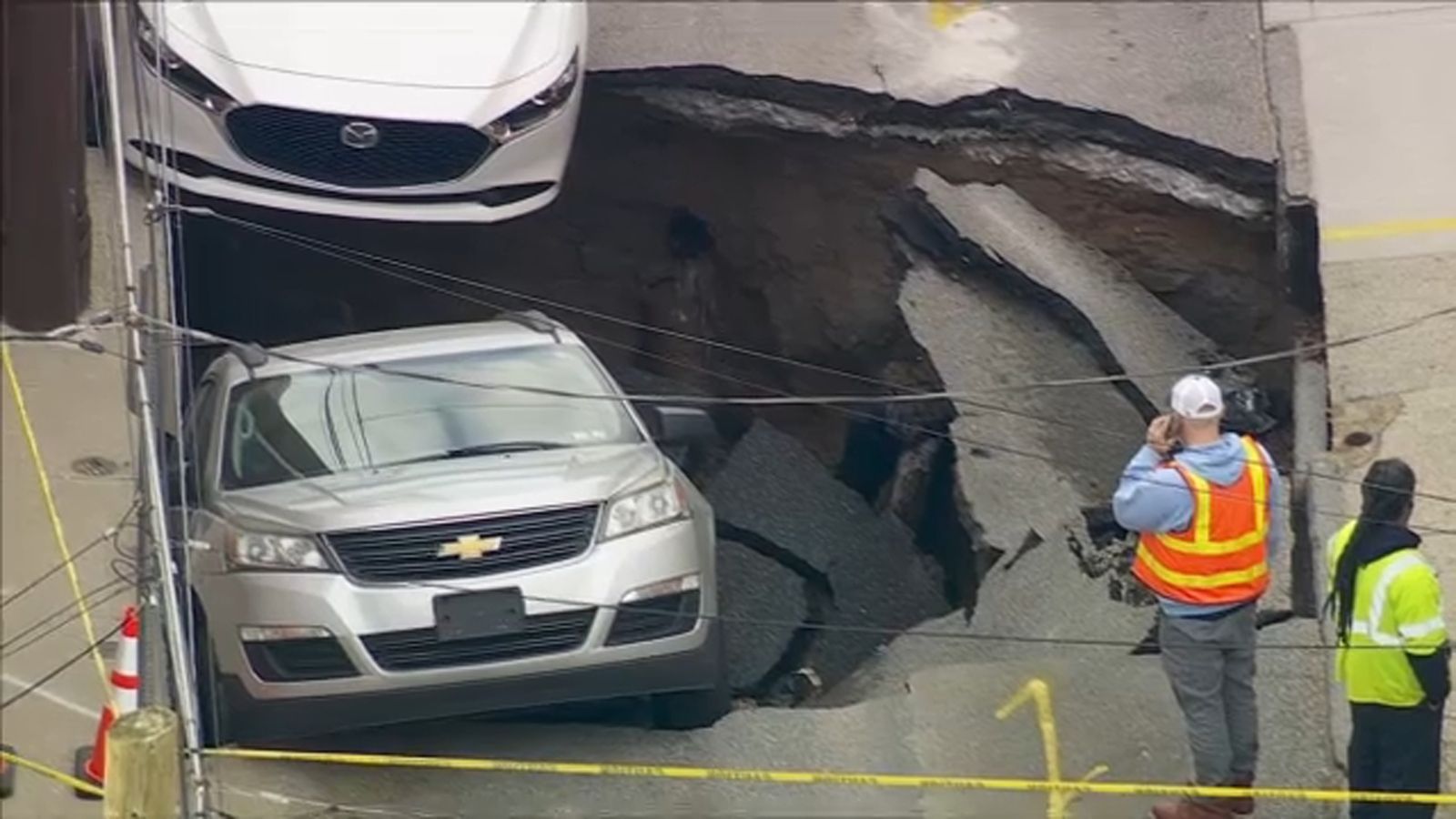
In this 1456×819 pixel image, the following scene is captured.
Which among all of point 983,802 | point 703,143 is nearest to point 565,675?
point 983,802

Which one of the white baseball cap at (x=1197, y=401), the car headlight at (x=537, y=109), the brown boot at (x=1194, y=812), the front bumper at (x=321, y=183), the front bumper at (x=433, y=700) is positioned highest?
the car headlight at (x=537, y=109)

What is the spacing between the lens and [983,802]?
313 inches

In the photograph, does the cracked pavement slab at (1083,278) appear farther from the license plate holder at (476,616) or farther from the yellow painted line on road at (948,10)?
the license plate holder at (476,616)

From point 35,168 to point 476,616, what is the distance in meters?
2.69

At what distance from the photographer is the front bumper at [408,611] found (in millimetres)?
8266

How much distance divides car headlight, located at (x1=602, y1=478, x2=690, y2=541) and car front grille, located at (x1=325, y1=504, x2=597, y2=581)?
0.63 ft

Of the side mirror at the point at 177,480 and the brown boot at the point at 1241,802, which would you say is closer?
the brown boot at the point at 1241,802

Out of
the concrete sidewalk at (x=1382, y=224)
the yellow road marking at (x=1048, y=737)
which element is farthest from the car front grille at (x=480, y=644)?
the concrete sidewalk at (x=1382, y=224)

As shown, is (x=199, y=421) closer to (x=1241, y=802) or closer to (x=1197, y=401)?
(x=1197, y=401)

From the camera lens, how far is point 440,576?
27.5 feet

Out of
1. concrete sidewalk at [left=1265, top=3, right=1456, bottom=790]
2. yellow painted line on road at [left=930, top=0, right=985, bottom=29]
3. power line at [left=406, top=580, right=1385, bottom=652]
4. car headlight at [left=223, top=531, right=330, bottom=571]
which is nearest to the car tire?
power line at [left=406, top=580, right=1385, bottom=652]

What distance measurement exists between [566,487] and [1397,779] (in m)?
3.03

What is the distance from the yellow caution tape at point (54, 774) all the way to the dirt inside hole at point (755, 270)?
3280 millimetres

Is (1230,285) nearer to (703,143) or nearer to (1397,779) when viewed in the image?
(703,143)
